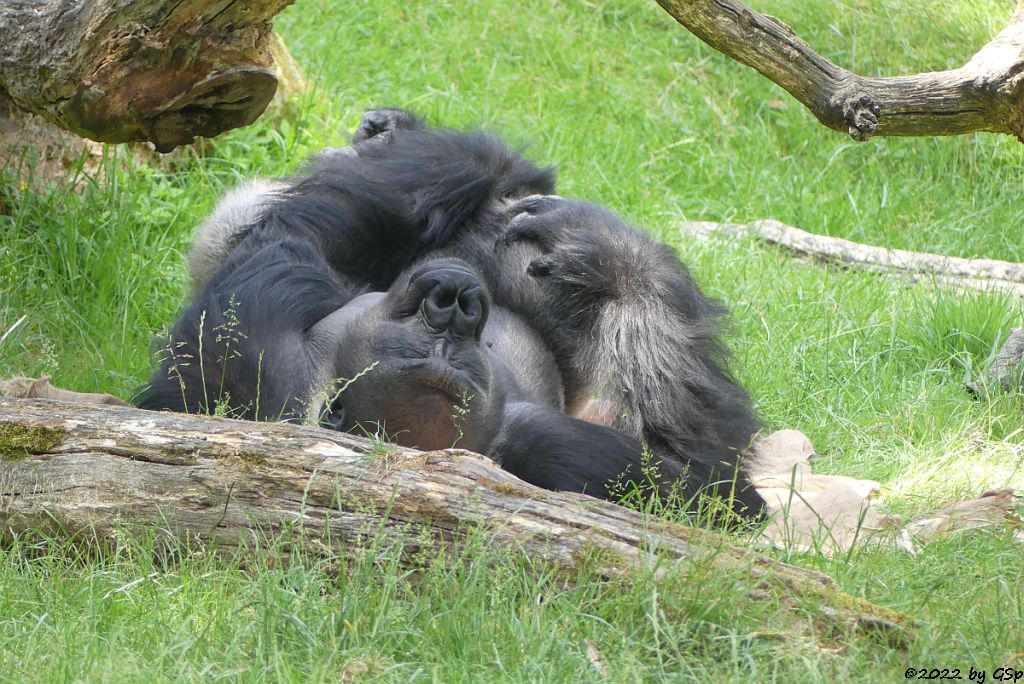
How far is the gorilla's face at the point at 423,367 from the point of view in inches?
111

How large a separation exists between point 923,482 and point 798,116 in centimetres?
382

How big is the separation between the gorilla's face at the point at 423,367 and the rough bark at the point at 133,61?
1.17 metres

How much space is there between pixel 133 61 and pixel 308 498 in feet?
6.21

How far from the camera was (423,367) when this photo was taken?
9.19 feet

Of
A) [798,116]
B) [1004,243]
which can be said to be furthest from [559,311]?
[798,116]

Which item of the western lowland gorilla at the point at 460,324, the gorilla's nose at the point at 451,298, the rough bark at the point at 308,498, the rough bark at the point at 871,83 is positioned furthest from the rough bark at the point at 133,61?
the rough bark at the point at 308,498

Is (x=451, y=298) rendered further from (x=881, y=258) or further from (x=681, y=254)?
(x=881, y=258)

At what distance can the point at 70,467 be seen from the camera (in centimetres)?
243

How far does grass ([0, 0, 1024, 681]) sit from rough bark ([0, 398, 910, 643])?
0.22 feet

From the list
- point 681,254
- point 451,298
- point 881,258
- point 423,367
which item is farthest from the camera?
point 881,258

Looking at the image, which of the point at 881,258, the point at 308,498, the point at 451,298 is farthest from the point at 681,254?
the point at 308,498

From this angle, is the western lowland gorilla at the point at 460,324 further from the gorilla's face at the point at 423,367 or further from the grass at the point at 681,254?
the grass at the point at 681,254

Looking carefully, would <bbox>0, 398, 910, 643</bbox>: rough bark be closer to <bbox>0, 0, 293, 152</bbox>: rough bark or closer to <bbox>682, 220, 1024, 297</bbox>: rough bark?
<bbox>0, 0, 293, 152</bbox>: rough bark

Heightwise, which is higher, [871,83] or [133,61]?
[871,83]
